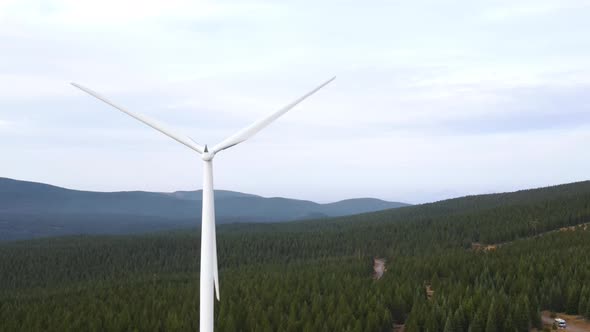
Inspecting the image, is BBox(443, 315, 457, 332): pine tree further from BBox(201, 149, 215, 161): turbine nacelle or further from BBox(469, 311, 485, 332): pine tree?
BBox(201, 149, 215, 161): turbine nacelle

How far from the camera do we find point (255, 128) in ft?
86.3

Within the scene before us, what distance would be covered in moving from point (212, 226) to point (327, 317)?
17782mm

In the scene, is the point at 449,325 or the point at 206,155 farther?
the point at 449,325

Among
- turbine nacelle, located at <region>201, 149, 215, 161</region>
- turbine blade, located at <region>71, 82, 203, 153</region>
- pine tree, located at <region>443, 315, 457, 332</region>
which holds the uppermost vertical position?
turbine blade, located at <region>71, 82, 203, 153</region>

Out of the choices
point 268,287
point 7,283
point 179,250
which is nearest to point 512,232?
point 268,287

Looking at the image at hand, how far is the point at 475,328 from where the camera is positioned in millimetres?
31828

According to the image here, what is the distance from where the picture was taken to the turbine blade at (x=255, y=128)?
2464 cm

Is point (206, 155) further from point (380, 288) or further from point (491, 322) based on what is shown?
point (380, 288)

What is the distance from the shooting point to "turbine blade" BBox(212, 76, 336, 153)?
24.6 m

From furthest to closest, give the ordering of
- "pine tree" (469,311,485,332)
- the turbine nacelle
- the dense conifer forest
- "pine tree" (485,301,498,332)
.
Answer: the dense conifer forest → "pine tree" (469,311,485,332) → "pine tree" (485,301,498,332) → the turbine nacelle

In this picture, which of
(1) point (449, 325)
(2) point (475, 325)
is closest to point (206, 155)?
(1) point (449, 325)

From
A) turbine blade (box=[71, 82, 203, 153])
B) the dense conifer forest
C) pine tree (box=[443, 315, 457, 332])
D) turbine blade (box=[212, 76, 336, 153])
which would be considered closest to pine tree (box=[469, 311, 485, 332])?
the dense conifer forest

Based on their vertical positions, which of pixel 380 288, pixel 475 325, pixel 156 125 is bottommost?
pixel 475 325

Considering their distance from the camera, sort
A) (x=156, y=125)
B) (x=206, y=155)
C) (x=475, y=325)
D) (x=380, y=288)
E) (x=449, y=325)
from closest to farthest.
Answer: (x=206, y=155), (x=156, y=125), (x=475, y=325), (x=449, y=325), (x=380, y=288)
